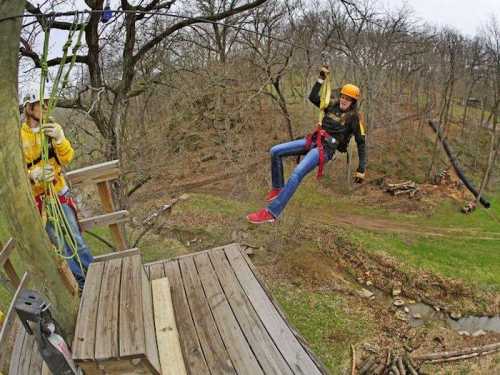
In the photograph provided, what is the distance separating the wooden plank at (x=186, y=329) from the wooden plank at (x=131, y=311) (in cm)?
42

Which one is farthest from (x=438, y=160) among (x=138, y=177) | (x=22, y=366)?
(x=22, y=366)

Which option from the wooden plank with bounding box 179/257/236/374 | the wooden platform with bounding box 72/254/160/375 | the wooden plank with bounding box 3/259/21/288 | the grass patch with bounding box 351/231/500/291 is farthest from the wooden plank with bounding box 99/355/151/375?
the grass patch with bounding box 351/231/500/291

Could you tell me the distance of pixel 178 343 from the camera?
293cm

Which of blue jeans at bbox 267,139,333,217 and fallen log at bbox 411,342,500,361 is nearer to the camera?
blue jeans at bbox 267,139,333,217

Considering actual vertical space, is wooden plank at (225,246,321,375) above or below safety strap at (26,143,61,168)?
below

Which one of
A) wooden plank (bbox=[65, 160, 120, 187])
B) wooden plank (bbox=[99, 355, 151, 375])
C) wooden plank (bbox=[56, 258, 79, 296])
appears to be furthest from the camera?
wooden plank (bbox=[65, 160, 120, 187])

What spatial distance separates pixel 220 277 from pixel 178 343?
899 mm

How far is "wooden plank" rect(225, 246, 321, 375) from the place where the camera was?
278 cm

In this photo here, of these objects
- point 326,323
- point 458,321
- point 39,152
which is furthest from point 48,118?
point 458,321

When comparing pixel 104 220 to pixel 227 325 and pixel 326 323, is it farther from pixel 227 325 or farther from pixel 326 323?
pixel 326 323

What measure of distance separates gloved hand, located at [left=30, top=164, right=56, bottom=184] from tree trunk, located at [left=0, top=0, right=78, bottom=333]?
39 cm

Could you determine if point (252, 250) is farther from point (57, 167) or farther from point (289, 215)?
point (57, 167)

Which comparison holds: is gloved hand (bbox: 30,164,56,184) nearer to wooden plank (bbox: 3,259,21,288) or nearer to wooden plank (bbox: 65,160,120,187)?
wooden plank (bbox: 65,160,120,187)

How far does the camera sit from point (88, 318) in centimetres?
284
